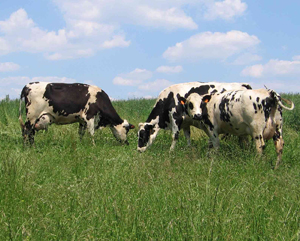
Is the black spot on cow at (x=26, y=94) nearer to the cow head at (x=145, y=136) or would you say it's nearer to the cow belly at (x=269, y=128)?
the cow head at (x=145, y=136)

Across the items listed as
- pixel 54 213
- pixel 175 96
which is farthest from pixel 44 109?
pixel 54 213

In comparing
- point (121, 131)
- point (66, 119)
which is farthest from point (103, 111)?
point (66, 119)

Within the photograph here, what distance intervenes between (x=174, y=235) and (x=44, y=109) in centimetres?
814

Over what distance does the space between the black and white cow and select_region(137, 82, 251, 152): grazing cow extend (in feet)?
4.43

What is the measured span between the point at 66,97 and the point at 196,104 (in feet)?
13.3

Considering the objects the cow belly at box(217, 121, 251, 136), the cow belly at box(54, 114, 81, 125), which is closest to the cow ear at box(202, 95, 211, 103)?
the cow belly at box(217, 121, 251, 136)

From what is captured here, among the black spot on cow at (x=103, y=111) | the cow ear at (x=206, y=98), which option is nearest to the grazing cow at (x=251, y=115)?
the cow ear at (x=206, y=98)

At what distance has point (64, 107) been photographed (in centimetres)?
1038

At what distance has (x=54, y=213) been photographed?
3754 mm

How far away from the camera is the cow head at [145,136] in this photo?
10172 millimetres

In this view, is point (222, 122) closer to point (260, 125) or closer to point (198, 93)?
point (260, 125)

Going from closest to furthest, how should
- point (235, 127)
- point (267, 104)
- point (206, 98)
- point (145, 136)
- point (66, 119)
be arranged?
point (267, 104) → point (235, 127) → point (206, 98) → point (145, 136) → point (66, 119)

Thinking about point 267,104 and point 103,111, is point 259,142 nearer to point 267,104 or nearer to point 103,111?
point 267,104

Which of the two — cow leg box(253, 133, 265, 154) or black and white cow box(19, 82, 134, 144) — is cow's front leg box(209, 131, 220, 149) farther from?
black and white cow box(19, 82, 134, 144)
